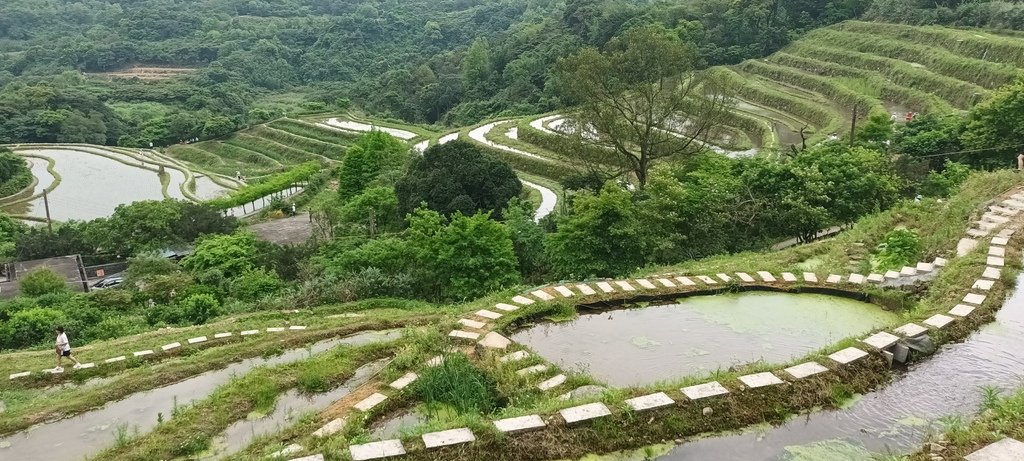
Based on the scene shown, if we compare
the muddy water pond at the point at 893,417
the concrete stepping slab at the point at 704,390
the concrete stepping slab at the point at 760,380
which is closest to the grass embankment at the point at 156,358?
the concrete stepping slab at the point at 704,390

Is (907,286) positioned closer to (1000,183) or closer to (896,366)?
(896,366)

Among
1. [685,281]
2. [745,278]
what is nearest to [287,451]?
[685,281]

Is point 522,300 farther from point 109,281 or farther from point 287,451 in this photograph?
point 109,281

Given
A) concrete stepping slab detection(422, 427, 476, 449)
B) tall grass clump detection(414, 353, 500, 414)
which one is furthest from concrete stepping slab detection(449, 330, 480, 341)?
concrete stepping slab detection(422, 427, 476, 449)

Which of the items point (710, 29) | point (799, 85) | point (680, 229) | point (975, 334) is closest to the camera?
point (975, 334)

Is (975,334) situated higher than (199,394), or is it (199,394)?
(975,334)

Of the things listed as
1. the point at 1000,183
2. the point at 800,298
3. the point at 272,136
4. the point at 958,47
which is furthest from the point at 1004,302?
the point at 272,136

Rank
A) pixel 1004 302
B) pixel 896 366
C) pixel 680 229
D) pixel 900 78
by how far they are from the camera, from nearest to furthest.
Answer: pixel 896 366 < pixel 1004 302 < pixel 680 229 < pixel 900 78
